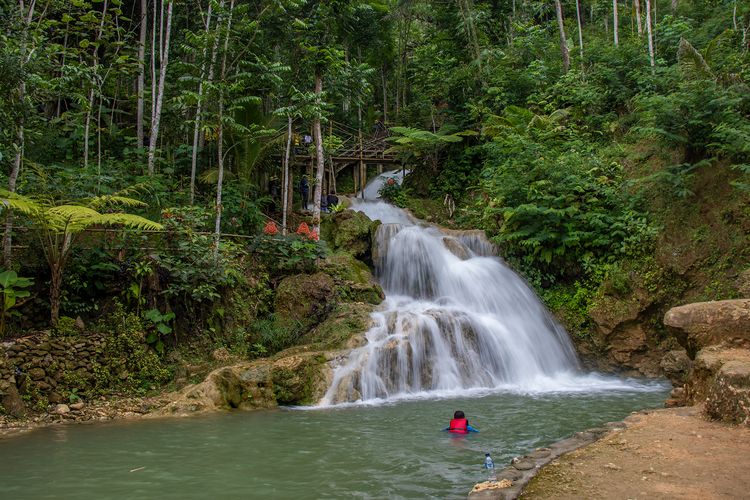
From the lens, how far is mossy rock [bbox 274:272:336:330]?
450 inches

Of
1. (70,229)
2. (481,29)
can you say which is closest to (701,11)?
(481,29)

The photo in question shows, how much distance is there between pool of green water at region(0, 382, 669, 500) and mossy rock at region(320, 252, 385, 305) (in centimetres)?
382

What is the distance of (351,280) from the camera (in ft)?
42.2

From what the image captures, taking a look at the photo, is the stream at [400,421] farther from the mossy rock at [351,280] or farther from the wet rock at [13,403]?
the wet rock at [13,403]

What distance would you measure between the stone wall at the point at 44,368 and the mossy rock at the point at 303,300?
12.2 feet

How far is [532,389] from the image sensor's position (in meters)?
10.4

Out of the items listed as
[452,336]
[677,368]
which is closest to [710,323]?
[677,368]

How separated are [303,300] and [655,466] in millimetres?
8216

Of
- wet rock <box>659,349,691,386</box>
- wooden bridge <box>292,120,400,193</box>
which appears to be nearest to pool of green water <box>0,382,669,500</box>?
wet rock <box>659,349,691,386</box>

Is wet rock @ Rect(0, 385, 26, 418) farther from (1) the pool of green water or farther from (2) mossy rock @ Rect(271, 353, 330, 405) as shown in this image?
(2) mossy rock @ Rect(271, 353, 330, 405)

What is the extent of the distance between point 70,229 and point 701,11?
87.1ft

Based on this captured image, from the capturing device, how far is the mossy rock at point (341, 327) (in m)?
10.5

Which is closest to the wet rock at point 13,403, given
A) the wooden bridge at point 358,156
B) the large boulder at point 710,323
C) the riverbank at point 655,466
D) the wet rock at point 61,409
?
the wet rock at point 61,409

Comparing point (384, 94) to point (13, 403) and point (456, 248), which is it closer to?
point (456, 248)
